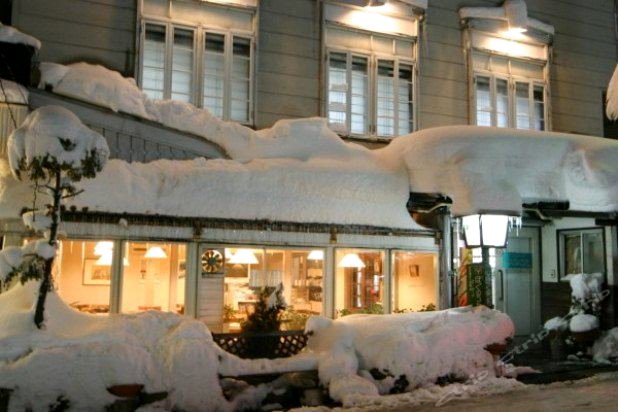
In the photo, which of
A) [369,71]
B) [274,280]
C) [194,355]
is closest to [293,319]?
[274,280]

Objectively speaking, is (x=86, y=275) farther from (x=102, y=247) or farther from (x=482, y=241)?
(x=482, y=241)

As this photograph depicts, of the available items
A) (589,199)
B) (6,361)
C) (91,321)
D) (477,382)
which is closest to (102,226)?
(91,321)

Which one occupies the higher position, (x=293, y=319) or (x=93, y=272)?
(x=93, y=272)

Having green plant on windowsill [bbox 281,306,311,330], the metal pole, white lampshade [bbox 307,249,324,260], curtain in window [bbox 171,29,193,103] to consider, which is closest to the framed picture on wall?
green plant on windowsill [bbox 281,306,311,330]

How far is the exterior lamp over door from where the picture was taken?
1062cm

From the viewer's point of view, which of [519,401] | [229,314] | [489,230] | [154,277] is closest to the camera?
[519,401]

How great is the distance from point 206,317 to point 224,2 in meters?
6.89

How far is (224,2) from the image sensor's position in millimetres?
13227

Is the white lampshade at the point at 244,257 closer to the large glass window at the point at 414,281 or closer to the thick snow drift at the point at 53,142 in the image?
the large glass window at the point at 414,281

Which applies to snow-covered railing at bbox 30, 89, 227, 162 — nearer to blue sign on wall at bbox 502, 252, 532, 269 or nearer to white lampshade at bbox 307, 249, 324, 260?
white lampshade at bbox 307, 249, 324, 260

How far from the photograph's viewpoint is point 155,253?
1065 centimetres

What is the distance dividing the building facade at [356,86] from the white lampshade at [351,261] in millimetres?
67

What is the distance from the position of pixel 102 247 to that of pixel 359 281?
16.3ft

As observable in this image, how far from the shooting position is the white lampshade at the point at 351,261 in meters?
11.9
